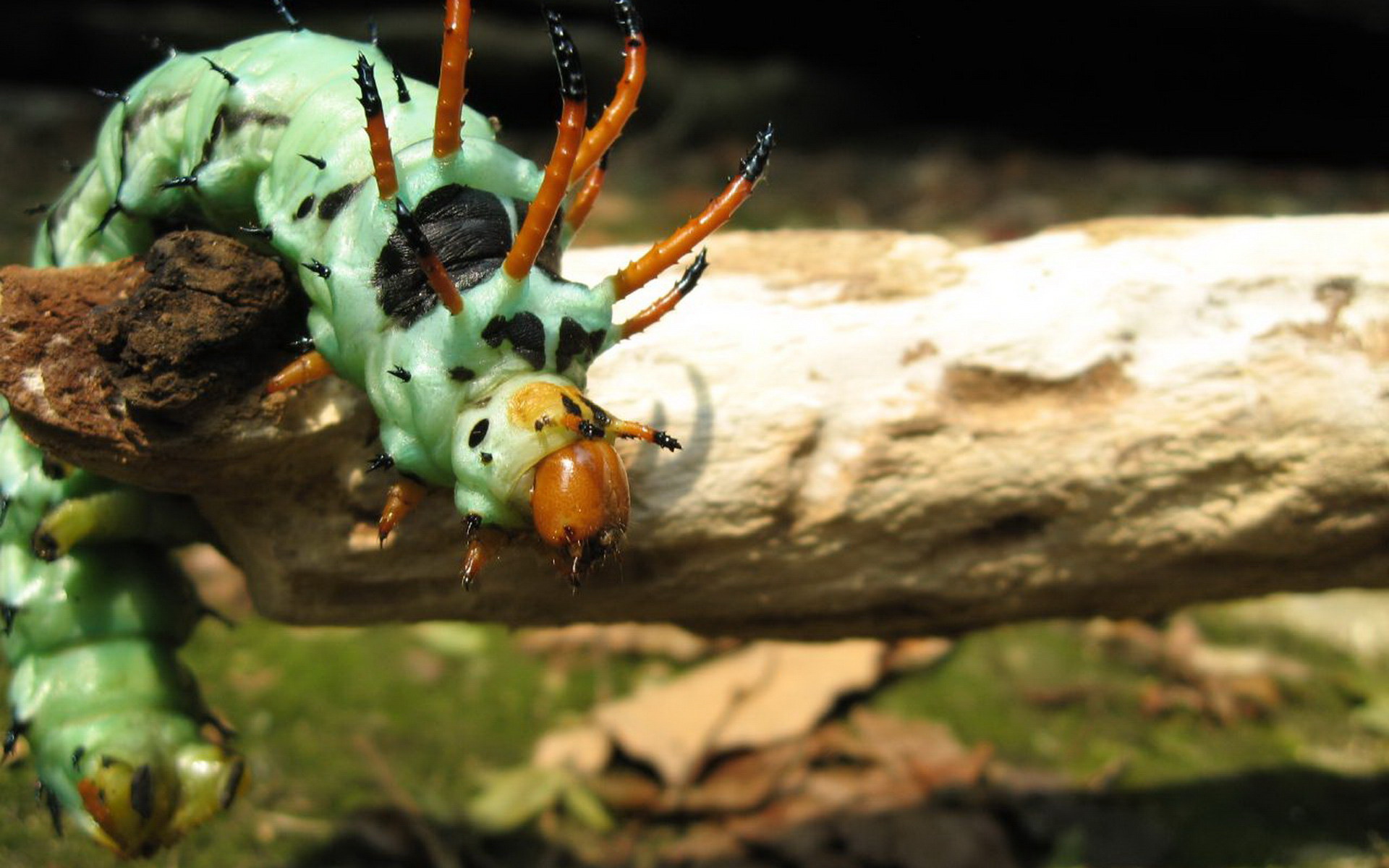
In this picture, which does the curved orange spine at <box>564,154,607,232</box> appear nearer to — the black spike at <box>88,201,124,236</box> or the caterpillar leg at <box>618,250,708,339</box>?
the caterpillar leg at <box>618,250,708,339</box>

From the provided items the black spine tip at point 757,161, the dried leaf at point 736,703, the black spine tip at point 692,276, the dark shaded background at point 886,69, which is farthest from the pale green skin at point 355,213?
the dark shaded background at point 886,69

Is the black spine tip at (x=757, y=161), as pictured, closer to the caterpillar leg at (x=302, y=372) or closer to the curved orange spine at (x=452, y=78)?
the curved orange spine at (x=452, y=78)

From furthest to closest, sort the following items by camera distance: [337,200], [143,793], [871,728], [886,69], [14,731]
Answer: [886,69]
[871,728]
[14,731]
[143,793]
[337,200]

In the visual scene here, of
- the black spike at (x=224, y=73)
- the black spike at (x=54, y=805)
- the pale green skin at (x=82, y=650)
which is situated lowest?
the black spike at (x=54, y=805)

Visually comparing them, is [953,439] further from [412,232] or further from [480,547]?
[412,232]

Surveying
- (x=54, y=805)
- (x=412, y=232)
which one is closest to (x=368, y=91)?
(x=412, y=232)

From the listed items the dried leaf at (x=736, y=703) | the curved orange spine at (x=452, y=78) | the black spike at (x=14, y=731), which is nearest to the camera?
the curved orange spine at (x=452, y=78)

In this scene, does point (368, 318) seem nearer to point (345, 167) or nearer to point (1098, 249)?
point (345, 167)
